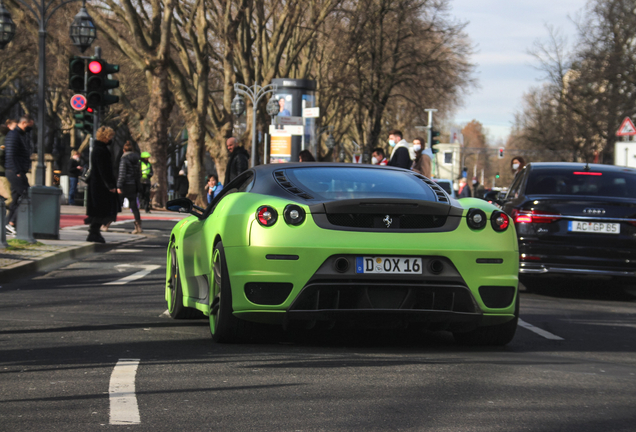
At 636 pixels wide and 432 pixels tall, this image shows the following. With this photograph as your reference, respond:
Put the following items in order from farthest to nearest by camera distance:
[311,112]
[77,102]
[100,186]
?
[311,112] < [77,102] < [100,186]

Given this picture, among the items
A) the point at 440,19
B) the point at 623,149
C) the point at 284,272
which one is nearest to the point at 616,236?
the point at 284,272

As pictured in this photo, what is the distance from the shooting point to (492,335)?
22.7ft

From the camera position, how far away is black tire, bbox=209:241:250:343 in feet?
21.2

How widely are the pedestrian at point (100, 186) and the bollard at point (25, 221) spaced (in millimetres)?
1658

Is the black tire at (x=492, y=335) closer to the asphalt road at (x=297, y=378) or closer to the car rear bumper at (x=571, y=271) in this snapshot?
the asphalt road at (x=297, y=378)

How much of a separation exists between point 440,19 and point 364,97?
4500mm

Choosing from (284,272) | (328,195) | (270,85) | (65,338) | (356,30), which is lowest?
(65,338)

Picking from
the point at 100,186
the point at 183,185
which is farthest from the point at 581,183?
the point at 183,185

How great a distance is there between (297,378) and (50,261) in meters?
8.58

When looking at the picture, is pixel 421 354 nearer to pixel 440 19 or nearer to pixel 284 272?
pixel 284 272

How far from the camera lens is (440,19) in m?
40.5

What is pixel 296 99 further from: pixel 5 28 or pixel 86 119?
pixel 86 119

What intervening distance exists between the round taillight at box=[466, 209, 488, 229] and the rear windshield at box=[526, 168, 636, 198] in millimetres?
5100

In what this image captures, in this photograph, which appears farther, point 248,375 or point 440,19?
point 440,19
